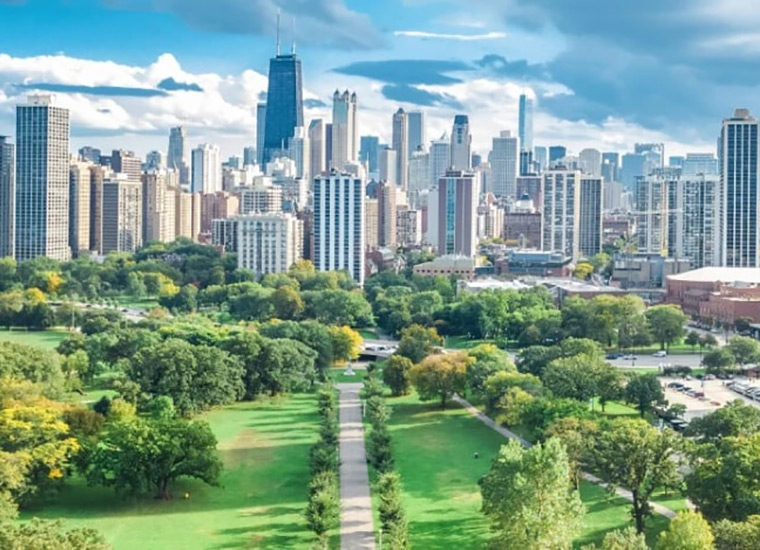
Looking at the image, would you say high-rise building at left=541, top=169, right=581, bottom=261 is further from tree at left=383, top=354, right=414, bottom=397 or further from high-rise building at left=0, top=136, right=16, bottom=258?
tree at left=383, top=354, right=414, bottom=397

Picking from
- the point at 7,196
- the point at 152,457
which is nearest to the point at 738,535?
the point at 152,457

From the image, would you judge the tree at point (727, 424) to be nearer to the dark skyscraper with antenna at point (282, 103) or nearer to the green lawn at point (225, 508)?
the green lawn at point (225, 508)

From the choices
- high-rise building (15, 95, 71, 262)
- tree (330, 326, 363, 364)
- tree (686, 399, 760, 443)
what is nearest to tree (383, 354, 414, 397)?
tree (330, 326, 363, 364)

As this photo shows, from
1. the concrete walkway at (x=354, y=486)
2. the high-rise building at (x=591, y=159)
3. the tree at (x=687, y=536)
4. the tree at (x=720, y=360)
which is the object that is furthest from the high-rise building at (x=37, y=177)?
the high-rise building at (x=591, y=159)

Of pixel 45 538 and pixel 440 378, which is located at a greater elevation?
pixel 440 378

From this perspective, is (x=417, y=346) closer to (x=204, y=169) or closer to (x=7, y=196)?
(x=7, y=196)

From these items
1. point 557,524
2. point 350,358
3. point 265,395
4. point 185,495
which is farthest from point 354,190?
point 557,524

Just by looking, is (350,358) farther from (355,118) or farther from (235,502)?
(355,118)
